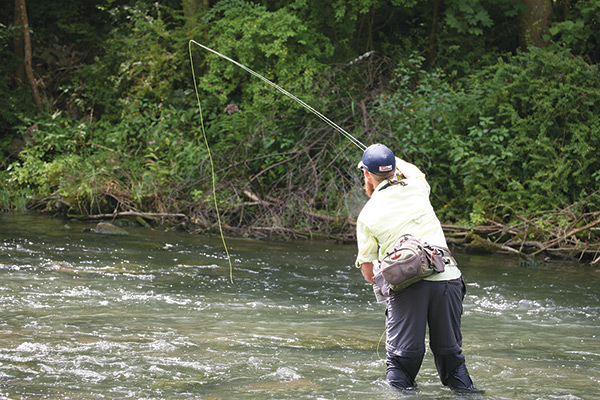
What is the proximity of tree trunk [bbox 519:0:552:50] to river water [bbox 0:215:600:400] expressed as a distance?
221 inches

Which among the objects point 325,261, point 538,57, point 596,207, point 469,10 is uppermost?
point 469,10

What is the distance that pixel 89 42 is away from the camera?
62.5 ft

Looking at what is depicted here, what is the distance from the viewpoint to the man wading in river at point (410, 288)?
4246mm

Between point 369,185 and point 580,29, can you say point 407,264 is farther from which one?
point 580,29

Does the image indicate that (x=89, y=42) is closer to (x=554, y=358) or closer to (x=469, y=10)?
(x=469, y=10)

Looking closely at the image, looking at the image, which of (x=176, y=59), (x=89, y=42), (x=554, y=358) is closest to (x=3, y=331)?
(x=554, y=358)

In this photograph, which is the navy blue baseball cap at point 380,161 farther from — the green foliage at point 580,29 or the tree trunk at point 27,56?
the tree trunk at point 27,56

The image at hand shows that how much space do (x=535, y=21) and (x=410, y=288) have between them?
1150 cm

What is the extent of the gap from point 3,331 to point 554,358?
422 centimetres

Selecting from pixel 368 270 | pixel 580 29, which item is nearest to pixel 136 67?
pixel 580 29

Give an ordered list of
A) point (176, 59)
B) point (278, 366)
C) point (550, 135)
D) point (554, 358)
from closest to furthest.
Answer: point (278, 366) < point (554, 358) < point (550, 135) < point (176, 59)

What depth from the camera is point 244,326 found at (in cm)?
643

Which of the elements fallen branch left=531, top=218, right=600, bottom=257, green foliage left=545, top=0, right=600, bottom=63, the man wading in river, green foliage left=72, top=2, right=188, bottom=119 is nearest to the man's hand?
the man wading in river

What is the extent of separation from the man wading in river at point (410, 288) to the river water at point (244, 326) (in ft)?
A: 0.73
